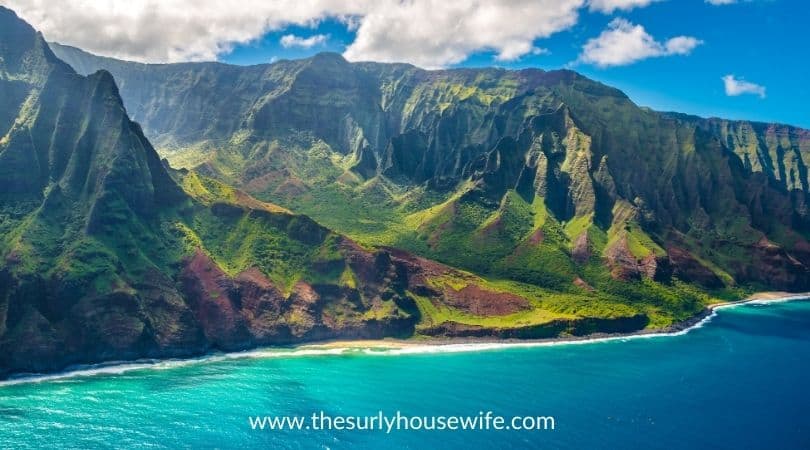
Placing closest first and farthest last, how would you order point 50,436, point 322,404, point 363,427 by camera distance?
point 50,436 < point 363,427 < point 322,404

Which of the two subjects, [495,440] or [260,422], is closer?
[495,440]

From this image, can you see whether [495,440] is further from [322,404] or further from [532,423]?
[322,404]

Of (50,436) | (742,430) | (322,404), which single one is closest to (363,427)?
(322,404)

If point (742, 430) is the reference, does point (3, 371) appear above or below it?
above

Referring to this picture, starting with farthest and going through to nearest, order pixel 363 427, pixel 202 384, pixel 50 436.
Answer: pixel 202 384 < pixel 363 427 < pixel 50 436

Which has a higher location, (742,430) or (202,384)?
(202,384)

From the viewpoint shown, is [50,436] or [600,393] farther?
[600,393]

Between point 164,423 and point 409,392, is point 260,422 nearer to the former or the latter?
point 164,423

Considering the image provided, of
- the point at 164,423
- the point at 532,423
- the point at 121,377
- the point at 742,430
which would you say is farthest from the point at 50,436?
the point at 742,430

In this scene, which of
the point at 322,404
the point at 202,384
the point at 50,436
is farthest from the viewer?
the point at 202,384
